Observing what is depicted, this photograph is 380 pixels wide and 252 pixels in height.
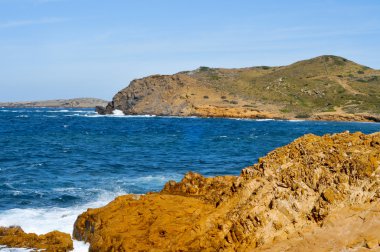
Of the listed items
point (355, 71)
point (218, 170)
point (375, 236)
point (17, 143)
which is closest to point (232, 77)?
point (355, 71)

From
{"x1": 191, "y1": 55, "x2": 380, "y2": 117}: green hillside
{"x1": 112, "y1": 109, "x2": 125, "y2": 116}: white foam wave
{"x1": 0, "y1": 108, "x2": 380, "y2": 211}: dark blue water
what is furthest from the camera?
{"x1": 112, "y1": 109, "x2": 125, "y2": 116}: white foam wave

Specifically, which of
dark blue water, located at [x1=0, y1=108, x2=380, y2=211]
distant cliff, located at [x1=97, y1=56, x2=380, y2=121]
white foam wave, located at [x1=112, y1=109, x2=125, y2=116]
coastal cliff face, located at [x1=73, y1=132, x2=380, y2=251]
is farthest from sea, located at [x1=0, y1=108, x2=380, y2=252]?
white foam wave, located at [x1=112, y1=109, x2=125, y2=116]

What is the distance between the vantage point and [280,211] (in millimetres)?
11734

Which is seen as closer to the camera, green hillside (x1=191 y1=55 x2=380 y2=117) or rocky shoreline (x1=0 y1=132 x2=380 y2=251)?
rocky shoreline (x1=0 y1=132 x2=380 y2=251)

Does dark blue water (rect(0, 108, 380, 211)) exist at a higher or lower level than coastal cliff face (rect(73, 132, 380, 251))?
lower

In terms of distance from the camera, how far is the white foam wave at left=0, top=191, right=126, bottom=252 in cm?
1806

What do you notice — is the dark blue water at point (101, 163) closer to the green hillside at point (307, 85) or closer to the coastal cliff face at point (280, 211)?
the coastal cliff face at point (280, 211)

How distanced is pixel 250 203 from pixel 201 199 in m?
2.79

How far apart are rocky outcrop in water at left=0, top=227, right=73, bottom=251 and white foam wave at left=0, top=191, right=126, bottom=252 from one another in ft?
4.05

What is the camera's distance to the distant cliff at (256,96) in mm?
112000

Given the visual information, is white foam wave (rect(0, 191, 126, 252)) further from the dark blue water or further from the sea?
the dark blue water

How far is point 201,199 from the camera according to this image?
14.7 meters

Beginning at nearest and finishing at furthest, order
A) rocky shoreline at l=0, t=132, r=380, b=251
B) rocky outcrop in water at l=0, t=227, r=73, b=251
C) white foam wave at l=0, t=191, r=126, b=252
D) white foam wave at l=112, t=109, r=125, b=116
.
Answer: rocky shoreline at l=0, t=132, r=380, b=251
rocky outcrop in water at l=0, t=227, r=73, b=251
white foam wave at l=0, t=191, r=126, b=252
white foam wave at l=112, t=109, r=125, b=116

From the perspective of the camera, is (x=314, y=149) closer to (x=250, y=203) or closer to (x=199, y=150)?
(x=250, y=203)
